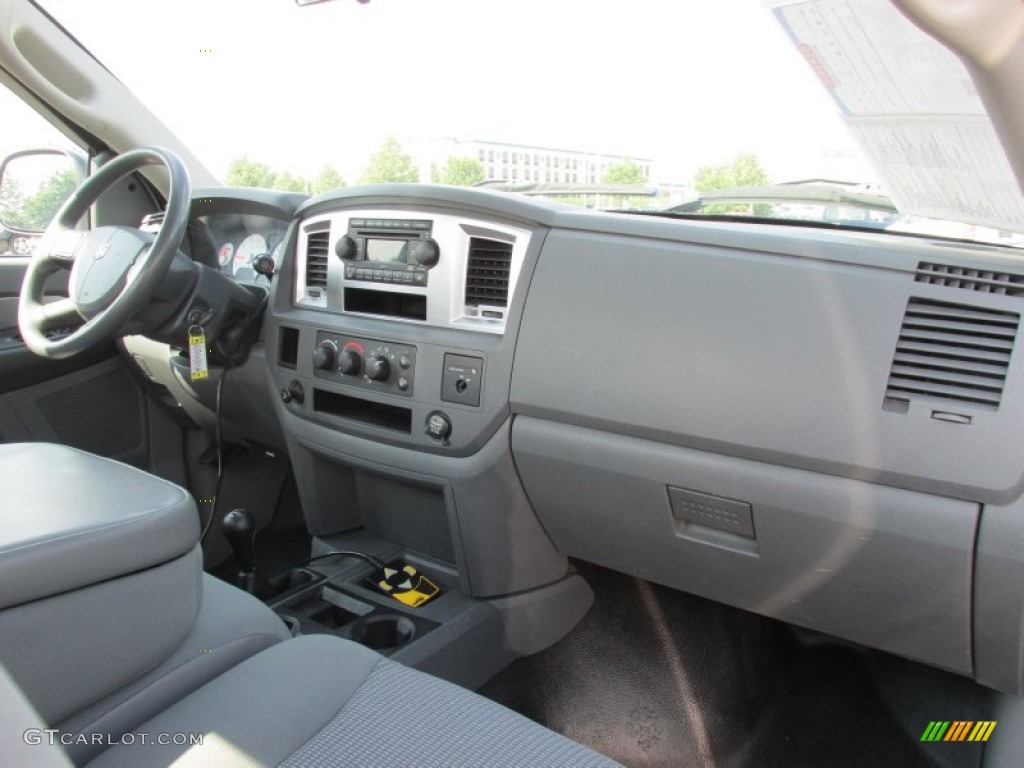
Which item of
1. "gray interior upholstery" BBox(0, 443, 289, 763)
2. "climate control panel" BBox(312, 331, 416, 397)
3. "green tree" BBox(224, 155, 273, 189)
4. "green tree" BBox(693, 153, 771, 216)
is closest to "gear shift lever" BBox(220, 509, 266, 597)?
"climate control panel" BBox(312, 331, 416, 397)

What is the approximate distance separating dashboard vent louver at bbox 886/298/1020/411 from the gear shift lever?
1500 mm

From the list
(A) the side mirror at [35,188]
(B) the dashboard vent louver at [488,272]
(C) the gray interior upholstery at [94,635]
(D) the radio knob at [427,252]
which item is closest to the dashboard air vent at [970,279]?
(B) the dashboard vent louver at [488,272]

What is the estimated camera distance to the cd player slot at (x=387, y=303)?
1876 mm

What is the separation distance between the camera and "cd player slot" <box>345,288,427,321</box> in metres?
1.88

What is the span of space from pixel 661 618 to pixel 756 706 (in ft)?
0.99

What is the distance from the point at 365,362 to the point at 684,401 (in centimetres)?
83

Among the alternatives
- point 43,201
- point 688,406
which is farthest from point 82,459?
point 43,201

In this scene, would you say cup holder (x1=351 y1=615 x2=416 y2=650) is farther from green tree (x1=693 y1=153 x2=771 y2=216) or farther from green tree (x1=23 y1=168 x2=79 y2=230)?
green tree (x1=23 y1=168 x2=79 y2=230)

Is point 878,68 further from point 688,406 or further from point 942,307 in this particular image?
point 688,406

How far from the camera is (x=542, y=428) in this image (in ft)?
5.45

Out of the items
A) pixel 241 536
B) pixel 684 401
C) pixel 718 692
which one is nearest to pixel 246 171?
pixel 241 536

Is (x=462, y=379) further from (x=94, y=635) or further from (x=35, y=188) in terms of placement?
(x=35, y=188)

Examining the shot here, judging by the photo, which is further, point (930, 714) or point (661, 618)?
point (661, 618)

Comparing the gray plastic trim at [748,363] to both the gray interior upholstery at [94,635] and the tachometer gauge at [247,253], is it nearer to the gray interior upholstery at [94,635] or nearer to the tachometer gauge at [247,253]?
the gray interior upholstery at [94,635]
